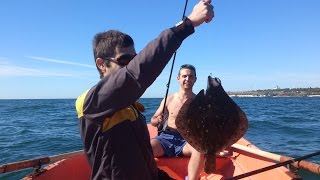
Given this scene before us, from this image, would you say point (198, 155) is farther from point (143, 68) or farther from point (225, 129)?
point (143, 68)

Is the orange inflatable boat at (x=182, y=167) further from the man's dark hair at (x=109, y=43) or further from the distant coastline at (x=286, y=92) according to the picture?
the distant coastline at (x=286, y=92)

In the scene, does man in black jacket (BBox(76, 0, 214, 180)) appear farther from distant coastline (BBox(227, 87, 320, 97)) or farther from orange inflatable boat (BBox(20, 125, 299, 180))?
distant coastline (BBox(227, 87, 320, 97))

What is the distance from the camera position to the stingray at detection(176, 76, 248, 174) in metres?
2.76

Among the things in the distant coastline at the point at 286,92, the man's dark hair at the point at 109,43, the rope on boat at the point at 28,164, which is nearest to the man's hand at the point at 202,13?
the man's dark hair at the point at 109,43

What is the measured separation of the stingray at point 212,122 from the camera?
276cm

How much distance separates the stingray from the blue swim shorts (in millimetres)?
3016

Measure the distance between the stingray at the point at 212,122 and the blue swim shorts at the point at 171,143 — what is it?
9.89 feet

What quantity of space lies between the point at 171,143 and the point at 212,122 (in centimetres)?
322

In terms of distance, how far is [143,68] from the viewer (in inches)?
86.2

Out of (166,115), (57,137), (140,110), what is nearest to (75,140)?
(57,137)

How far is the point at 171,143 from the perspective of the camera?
5.91 meters

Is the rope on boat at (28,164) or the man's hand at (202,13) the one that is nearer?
the man's hand at (202,13)

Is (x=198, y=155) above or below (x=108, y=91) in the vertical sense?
below

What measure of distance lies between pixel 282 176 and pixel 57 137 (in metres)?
13.2
